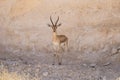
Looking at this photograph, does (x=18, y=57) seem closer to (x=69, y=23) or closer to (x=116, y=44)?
(x=69, y=23)

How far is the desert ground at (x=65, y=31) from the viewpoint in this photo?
1391 cm

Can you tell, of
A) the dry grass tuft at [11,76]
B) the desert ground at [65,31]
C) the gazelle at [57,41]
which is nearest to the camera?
the dry grass tuft at [11,76]

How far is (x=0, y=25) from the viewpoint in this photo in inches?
569

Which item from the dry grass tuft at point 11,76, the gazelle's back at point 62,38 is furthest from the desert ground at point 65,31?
the dry grass tuft at point 11,76

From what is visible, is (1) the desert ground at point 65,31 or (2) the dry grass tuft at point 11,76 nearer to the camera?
(2) the dry grass tuft at point 11,76

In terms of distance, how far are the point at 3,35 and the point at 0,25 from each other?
29 centimetres

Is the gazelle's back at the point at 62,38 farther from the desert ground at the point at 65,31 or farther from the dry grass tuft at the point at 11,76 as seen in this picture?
the dry grass tuft at the point at 11,76

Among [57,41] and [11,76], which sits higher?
[57,41]

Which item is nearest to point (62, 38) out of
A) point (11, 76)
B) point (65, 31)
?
point (65, 31)

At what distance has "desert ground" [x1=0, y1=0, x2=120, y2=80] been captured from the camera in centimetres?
1391

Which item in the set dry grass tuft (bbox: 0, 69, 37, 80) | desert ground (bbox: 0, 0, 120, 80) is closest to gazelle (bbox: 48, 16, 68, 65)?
desert ground (bbox: 0, 0, 120, 80)

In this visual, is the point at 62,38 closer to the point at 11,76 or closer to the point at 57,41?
the point at 57,41

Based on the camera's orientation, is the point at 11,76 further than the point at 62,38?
No

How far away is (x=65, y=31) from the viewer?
14.2 meters
